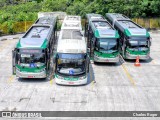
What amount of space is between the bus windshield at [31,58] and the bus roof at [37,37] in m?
0.46

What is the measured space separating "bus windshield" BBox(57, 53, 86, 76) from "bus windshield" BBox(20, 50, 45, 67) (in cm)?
129

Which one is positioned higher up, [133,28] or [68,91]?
[133,28]

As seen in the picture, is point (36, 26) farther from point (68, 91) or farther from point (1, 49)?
point (68, 91)

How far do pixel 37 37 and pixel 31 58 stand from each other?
249 centimetres

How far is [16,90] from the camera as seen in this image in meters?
21.7

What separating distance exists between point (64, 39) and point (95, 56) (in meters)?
3.93

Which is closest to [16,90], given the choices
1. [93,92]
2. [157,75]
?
[93,92]

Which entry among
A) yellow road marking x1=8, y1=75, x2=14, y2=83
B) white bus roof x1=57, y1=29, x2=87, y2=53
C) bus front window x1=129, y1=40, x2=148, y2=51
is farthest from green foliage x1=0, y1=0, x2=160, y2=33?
yellow road marking x1=8, y1=75, x2=14, y2=83

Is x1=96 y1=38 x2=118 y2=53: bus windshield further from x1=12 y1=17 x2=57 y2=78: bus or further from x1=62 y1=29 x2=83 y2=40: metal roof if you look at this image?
x1=12 y1=17 x2=57 y2=78: bus

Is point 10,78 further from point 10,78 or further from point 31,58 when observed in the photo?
point 31,58

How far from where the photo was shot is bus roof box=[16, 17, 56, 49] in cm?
2273

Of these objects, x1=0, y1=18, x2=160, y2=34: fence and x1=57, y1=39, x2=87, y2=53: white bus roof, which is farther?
x1=0, y1=18, x2=160, y2=34: fence

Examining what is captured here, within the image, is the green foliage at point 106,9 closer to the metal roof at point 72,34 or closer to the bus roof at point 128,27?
the bus roof at point 128,27

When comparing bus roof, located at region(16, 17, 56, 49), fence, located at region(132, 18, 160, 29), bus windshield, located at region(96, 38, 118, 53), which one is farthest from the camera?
fence, located at region(132, 18, 160, 29)
